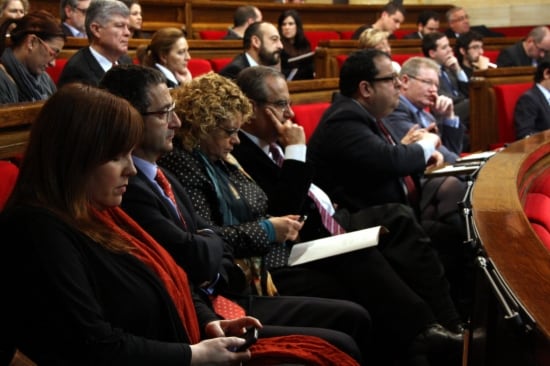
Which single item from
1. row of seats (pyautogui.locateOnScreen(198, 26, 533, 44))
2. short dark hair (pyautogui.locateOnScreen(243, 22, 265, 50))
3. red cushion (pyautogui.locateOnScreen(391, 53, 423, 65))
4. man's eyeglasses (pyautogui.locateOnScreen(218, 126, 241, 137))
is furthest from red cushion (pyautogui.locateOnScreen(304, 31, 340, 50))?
man's eyeglasses (pyautogui.locateOnScreen(218, 126, 241, 137))

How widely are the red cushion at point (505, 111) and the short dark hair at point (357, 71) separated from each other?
2.02 metres

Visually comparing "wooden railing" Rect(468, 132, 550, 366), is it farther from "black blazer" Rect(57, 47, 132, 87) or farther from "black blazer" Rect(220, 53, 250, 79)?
"black blazer" Rect(220, 53, 250, 79)

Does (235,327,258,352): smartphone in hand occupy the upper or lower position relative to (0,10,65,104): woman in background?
lower

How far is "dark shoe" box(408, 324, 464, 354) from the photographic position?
247 centimetres

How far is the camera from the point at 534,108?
16.7 feet

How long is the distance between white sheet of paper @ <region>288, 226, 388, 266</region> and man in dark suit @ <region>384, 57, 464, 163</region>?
1.34 meters

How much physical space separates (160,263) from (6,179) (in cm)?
38

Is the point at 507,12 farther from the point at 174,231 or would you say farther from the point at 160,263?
the point at 160,263

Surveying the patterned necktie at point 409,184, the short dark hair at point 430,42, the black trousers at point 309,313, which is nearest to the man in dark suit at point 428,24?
the short dark hair at point 430,42

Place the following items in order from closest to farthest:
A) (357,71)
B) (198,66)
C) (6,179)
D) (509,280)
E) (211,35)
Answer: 1. (509,280)
2. (6,179)
3. (357,71)
4. (198,66)
5. (211,35)

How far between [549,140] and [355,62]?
2.44 ft

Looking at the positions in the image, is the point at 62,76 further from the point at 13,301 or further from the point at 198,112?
the point at 13,301

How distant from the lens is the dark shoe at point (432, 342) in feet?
8.11

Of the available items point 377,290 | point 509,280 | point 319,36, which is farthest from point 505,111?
point 509,280
